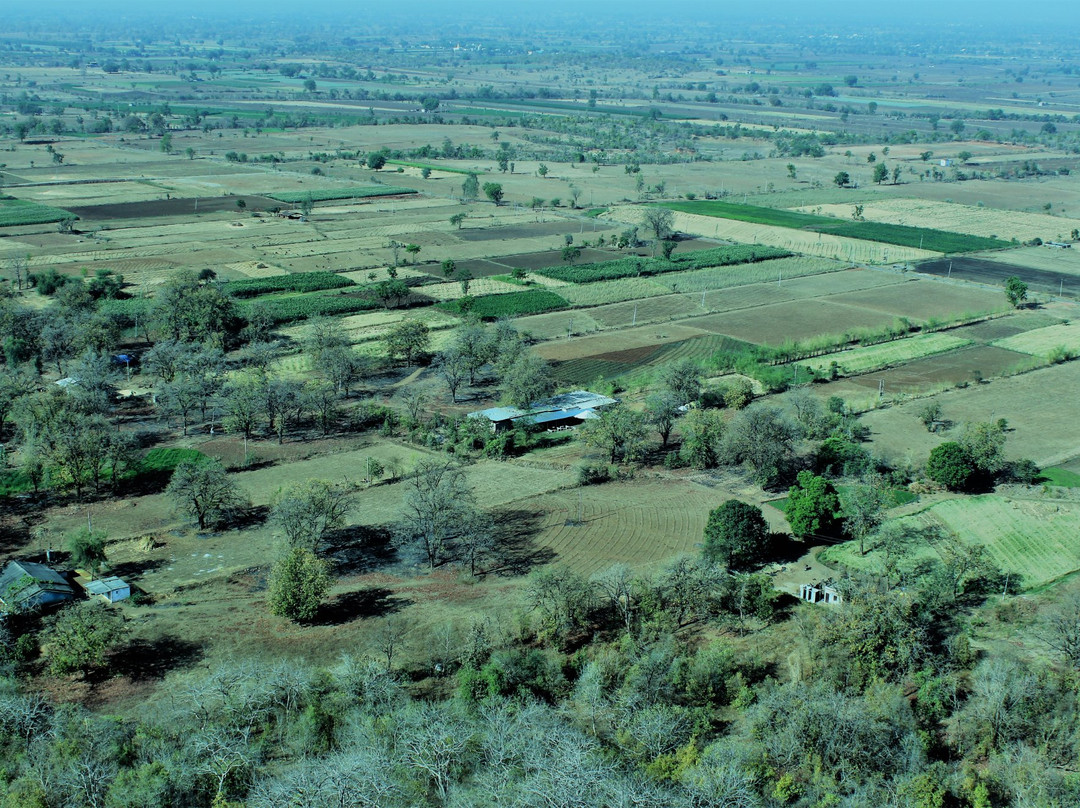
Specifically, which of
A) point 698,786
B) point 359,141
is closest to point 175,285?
point 698,786

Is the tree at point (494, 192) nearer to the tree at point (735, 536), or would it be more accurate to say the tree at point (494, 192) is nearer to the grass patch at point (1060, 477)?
the grass patch at point (1060, 477)

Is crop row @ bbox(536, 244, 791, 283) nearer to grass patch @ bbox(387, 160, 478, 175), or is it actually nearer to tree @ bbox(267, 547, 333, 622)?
grass patch @ bbox(387, 160, 478, 175)

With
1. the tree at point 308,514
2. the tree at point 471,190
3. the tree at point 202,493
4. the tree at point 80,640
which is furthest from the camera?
the tree at point 471,190

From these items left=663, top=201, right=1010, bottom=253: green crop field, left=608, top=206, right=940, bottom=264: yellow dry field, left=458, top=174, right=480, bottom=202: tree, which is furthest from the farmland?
left=458, top=174, right=480, bottom=202: tree

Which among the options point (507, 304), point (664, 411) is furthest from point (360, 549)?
point (507, 304)

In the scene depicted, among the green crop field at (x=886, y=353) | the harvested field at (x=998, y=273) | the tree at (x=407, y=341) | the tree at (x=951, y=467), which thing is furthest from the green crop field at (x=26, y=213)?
the tree at (x=951, y=467)

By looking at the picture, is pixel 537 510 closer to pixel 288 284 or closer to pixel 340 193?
pixel 288 284
